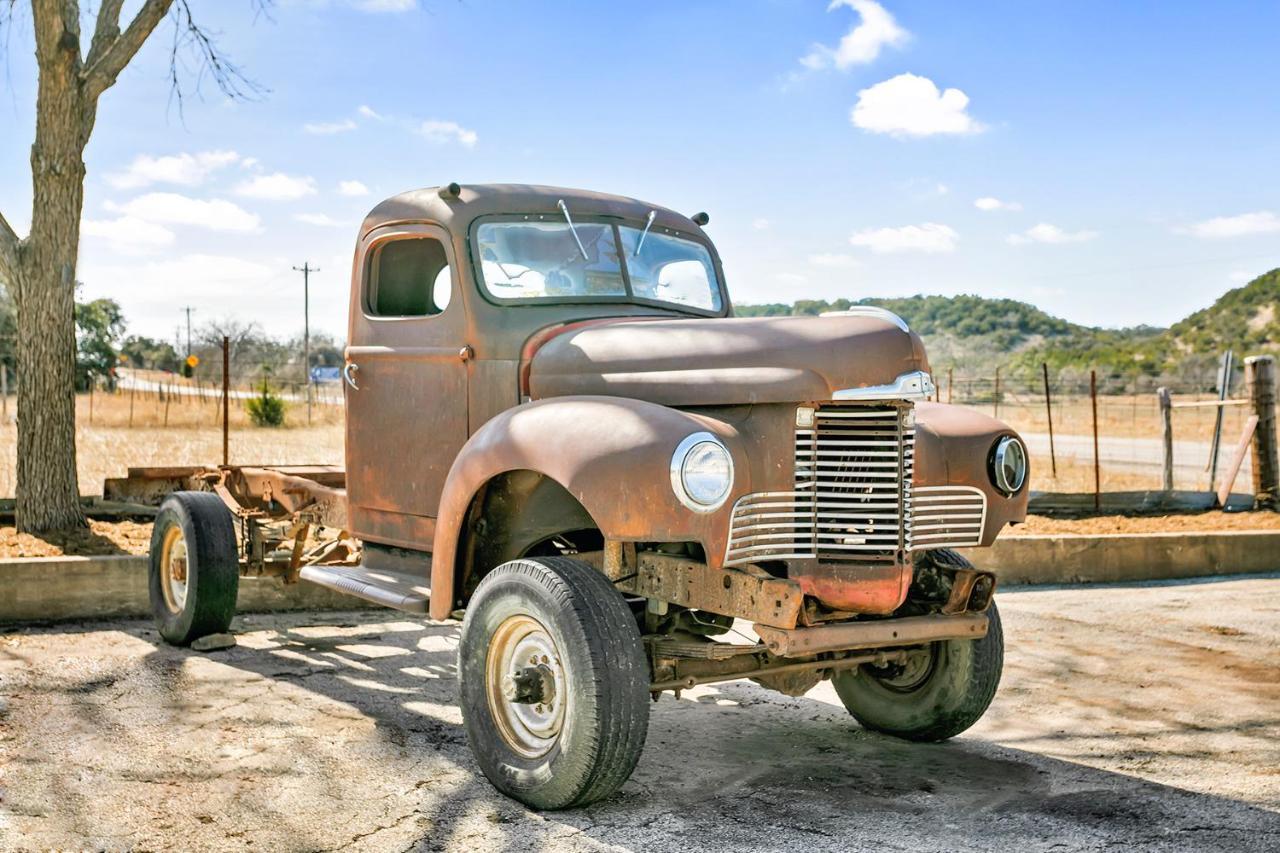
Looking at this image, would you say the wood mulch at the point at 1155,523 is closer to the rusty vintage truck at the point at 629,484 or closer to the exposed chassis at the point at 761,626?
the rusty vintage truck at the point at 629,484

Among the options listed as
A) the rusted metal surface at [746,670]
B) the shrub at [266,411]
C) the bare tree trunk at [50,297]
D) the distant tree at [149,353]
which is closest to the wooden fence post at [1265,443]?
the rusted metal surface at [746,670]

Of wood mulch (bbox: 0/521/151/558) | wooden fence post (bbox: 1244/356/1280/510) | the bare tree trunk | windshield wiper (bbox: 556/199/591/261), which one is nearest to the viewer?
windshield wiper (bbox: 556/199/591/261)

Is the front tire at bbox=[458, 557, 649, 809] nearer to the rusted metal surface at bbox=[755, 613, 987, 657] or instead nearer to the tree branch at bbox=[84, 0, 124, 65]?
the rusted metal surface at bbox=[755, 613, 987, 657]

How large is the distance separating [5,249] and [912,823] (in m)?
8.01

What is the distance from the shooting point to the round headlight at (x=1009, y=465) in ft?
14.8

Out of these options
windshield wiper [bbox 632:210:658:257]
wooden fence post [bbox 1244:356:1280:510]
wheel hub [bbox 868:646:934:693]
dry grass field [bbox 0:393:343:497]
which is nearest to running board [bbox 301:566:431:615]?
windshield wiper [bbox 632:210:658:257]

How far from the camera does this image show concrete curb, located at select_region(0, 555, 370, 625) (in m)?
7.03

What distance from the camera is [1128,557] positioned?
9117mm

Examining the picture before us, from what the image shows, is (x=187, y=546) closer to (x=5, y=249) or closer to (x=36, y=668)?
(x=36, y=668)

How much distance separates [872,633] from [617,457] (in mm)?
1034

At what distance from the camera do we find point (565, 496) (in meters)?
4.54

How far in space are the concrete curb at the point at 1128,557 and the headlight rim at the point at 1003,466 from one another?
4.38 meters

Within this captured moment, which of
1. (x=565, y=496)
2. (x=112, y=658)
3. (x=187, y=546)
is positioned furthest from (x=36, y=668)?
(x=565, y=496)

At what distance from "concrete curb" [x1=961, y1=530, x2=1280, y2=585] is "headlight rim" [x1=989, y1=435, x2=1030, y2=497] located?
4.38 m
